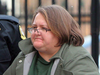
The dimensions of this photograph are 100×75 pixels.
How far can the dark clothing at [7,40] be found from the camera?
1.92 m

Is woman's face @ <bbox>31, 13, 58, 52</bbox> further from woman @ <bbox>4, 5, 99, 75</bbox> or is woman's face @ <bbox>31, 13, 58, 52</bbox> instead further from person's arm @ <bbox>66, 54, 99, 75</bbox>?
person's arm @ <bbox>66, 54, 99, 75</bbox>

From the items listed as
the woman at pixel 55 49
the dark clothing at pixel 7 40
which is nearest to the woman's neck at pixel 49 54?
the woman at pixel 55 49

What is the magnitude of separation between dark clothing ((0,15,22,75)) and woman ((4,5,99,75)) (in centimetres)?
29

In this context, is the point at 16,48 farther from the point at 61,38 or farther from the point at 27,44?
the point at 61,38

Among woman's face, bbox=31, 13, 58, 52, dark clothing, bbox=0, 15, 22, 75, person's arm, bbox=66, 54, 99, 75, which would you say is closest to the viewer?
person's arm, bbox=66, 54, 99, 75

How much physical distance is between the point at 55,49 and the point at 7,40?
0.61 m

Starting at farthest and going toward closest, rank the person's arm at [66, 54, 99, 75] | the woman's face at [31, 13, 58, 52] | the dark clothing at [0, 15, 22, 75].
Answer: the dark clothing at [0, 15, 22, 75], the woman's face at [31, 13, 58, 52], the person's arm at [66, 54, 99, 75]

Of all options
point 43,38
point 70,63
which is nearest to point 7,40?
point 43,38

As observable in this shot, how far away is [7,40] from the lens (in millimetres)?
1973

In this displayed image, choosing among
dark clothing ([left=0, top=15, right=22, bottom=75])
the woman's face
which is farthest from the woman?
dark clothing ([left=0, top=15, right=22, bottom=75])

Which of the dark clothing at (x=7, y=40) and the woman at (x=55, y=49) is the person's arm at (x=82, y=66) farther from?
the dark clothing at (x=7, y=40)

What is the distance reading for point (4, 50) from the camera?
6.31ft

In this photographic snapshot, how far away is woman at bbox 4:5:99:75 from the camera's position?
149 cm

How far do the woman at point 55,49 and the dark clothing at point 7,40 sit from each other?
29 centimetres
